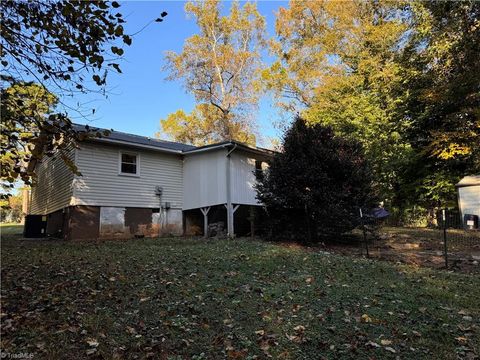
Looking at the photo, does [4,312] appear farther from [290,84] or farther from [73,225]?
[290,84]

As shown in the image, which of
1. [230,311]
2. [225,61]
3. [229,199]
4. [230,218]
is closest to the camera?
[230,311]

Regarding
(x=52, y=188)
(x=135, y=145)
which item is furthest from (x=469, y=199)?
(x=52, y=188)

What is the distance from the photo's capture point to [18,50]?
466 centimetres

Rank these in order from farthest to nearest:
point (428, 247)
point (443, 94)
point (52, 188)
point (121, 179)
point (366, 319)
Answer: point (443, 94) < point (52, 188) < point (121, 179) < point (428, 247) < point (366, 319)

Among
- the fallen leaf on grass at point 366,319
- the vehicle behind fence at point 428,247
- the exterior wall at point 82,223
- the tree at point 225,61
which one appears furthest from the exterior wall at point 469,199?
the tree at point 225,61

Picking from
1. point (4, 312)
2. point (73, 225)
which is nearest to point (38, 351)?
point (4, 312)

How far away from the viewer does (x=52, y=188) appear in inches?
631

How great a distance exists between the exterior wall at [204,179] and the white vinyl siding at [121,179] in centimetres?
39

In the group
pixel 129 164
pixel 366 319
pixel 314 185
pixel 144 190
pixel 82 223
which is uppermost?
pixel 129 164

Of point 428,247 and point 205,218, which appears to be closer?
point 428,247

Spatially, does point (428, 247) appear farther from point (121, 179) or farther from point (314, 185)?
point (121, 179)

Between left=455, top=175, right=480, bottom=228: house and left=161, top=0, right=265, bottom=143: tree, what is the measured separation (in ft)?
55.7

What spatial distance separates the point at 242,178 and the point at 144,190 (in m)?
4.12

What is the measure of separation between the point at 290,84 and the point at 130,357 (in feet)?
82.0
